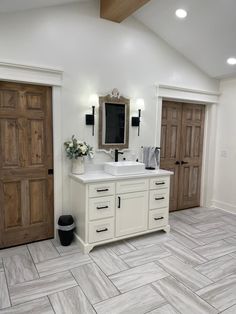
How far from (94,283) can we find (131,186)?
1.28 meters

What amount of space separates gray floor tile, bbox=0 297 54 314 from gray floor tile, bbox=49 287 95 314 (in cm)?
5

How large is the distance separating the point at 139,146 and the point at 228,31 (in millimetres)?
2047

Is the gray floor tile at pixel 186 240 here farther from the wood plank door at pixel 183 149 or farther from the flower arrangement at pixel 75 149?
the flower arrangement at pixel 75 149

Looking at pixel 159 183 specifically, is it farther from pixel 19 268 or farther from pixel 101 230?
pixel 19 268

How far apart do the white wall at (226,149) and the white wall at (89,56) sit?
1.05 m

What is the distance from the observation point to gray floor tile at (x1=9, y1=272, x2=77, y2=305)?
7.08 feet

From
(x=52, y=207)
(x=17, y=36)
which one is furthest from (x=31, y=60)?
(x=52, y=207)

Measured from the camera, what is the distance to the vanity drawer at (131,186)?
10.2ft

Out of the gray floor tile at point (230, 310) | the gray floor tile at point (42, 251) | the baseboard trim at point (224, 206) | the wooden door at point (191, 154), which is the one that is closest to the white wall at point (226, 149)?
the baseboard trim at point (224, 206)

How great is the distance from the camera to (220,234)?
358cm

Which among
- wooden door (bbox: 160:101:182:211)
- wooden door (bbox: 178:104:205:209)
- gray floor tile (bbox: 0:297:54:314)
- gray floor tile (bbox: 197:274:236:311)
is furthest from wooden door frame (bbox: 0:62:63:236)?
wooden door (bbox: 178:104:205:209)

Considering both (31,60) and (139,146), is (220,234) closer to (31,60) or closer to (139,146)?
(139,146)

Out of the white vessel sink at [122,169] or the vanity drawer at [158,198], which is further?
the vanity drawer at [158,198]

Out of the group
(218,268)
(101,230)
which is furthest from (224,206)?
(101,230)
